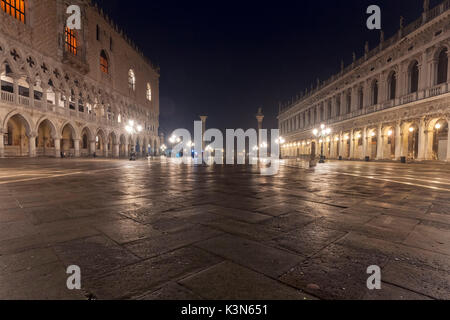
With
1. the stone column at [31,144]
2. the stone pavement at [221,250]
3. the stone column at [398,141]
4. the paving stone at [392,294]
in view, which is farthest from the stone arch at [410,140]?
the stone column at [31,144]

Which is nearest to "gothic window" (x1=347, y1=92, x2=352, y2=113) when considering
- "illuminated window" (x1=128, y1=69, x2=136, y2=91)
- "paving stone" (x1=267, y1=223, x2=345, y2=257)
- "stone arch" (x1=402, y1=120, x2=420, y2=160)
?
"stone arch" (x1=402, y1=120, x2=420, y2=160)

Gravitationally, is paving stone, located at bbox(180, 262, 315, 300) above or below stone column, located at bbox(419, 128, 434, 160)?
below

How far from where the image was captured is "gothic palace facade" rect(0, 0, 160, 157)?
22141 millimetres

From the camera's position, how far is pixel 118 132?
41250 millimetres

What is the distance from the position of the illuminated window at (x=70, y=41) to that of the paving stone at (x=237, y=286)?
36.3m

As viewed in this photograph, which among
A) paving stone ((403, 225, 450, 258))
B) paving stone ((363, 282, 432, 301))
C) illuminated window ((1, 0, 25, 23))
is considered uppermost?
illuminated window ((1, 0, 25, 23))

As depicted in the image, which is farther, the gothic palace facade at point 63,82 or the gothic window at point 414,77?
the gothic window at point 414,77

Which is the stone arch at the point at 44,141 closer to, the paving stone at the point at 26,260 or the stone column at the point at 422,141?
the paving stone at the point at 26,260

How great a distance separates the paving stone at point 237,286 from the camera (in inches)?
63.5

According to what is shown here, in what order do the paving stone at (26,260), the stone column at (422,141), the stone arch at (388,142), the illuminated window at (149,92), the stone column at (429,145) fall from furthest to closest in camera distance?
the illuminated window at (149,92), the stone arch at (388,142), the stone column at (422,141), the stone column at (429,145), the paving stone at (26,260)

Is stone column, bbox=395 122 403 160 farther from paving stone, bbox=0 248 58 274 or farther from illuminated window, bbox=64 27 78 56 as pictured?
illuminated window, bbox=64 27 78 56

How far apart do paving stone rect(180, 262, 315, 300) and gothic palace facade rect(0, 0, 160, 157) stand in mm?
24806

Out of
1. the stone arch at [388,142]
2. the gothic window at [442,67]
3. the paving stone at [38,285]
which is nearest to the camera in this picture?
the paving stone at [38,285]

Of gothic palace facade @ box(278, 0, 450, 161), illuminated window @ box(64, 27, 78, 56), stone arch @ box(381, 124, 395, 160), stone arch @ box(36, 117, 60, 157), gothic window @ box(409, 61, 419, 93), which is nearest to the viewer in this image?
gothic palace facade @ box(278, 0, 450, 161)
